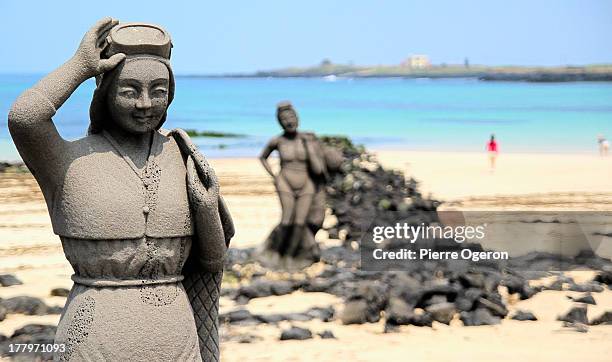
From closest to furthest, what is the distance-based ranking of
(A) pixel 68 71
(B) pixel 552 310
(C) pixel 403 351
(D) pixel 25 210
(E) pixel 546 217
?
(A) pixel 68 71 < (C) pixel 403 351 < (B) pixel 552 310 < (E) pixel 546 217 < (D) pixel 25 210

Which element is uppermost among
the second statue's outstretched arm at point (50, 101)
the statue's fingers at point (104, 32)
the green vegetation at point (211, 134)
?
the statue's fingers at point (104, 32)

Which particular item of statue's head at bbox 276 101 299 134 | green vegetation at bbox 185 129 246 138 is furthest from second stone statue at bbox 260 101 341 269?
green vegetation at bbox 185 129 246 138

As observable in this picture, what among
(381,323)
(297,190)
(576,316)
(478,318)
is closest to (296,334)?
(381,323)

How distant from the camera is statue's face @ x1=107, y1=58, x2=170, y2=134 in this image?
5516 mm

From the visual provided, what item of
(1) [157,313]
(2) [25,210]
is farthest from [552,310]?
(2) [25,210]

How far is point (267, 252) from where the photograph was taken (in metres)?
15.1

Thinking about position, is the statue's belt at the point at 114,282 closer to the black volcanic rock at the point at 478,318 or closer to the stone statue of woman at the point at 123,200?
the stone statue of woman at the point at 123,200

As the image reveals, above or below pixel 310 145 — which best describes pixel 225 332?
below

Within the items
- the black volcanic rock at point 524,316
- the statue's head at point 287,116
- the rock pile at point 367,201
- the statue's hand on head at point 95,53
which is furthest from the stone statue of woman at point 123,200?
the rock pile at point 367,201

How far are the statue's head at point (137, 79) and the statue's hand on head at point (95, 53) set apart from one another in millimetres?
42

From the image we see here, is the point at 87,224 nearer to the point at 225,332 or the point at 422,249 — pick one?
the point at 225,332

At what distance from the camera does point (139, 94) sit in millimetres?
5555

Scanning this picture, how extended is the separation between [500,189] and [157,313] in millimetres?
22577

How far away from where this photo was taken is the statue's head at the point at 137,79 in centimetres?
551
